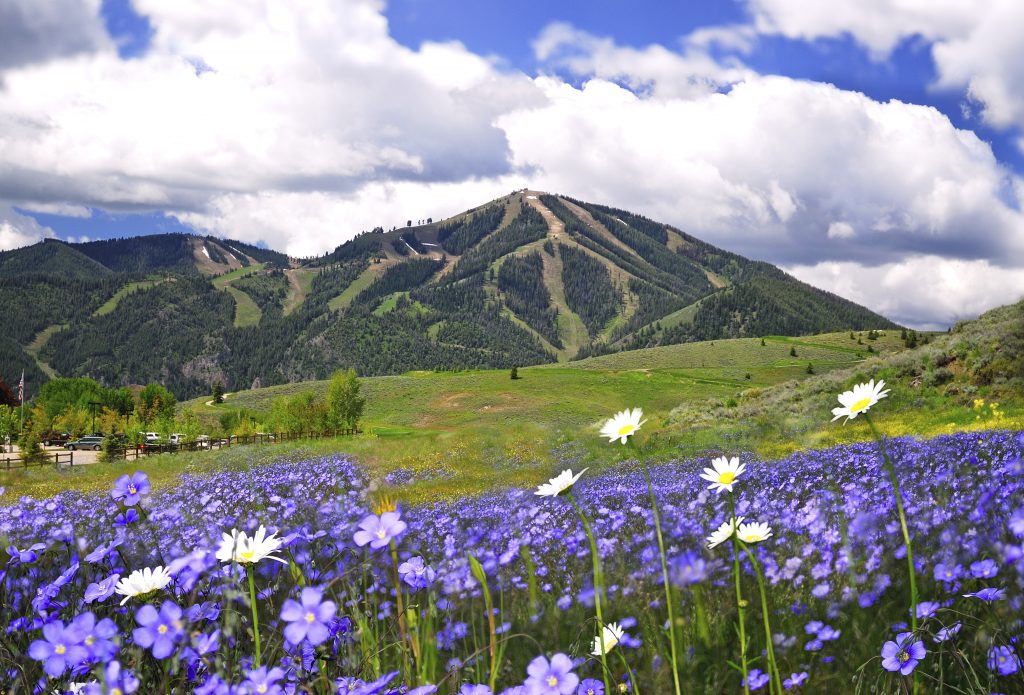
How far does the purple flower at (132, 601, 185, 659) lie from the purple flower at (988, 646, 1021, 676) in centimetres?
246

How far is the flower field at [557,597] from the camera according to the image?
1925 mm

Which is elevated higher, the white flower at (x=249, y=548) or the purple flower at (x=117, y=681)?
the white flower at (x=249, y=548)

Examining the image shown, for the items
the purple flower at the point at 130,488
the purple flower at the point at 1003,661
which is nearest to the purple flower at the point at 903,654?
the purple flower at the point at 1003,661

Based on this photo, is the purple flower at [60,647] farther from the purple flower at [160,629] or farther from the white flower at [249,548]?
the white flower at [249,548]

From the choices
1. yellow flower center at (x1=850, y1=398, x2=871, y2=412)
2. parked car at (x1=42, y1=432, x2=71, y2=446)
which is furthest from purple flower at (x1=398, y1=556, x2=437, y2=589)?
parked car at (x1=42, y1=432, x2=71, y2=446)

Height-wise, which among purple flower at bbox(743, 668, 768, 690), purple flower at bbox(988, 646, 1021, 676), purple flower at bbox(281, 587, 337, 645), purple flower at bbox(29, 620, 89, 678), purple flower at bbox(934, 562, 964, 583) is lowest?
purple flower at bbox(743, 668, 768, 690)

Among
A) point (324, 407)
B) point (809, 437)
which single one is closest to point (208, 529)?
point (809, 437)

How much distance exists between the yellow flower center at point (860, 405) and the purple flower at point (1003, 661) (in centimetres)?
106

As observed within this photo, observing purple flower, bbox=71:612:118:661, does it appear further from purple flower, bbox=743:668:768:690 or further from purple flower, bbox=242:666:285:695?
purple flower, bbox=743:668:768:690

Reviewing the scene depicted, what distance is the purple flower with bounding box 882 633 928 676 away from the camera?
6.68 feet

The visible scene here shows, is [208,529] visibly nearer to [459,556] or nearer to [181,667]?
[459,556]

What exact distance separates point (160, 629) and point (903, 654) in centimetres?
218

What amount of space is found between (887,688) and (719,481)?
1.14 metres

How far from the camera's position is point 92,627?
1.68 meters
